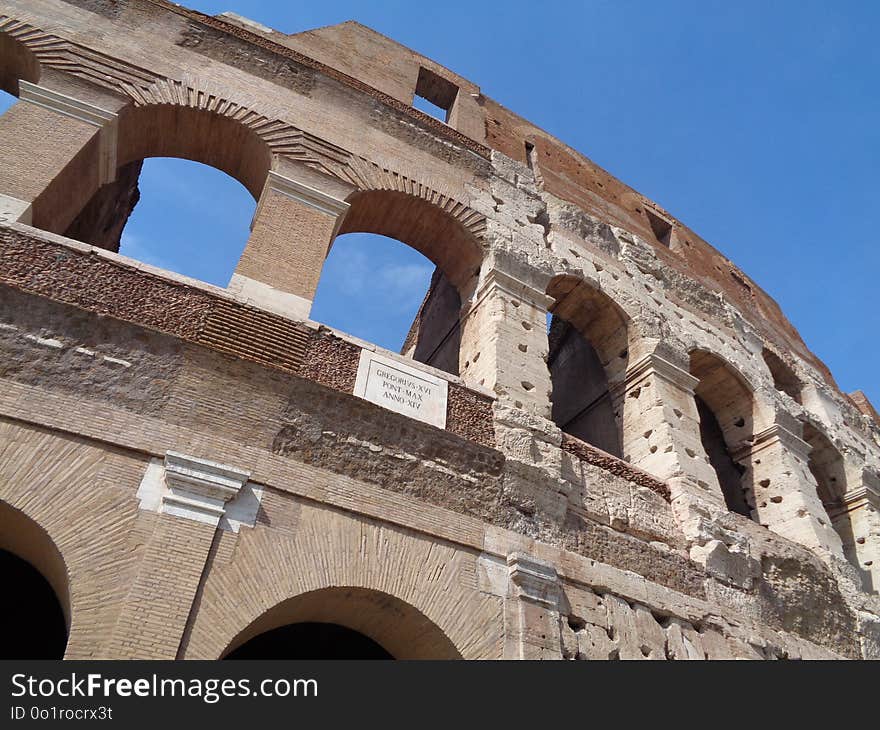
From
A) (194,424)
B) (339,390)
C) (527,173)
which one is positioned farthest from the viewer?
(527,173)

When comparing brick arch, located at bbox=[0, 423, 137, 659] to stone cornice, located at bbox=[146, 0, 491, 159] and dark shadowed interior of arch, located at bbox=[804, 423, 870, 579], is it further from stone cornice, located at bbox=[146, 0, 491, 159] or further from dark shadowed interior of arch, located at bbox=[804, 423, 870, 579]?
dark shadowed interior of arch, located at bbox=[804, 423, 870, 579]

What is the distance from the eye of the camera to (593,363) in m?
9.46

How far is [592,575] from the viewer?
5.59 m

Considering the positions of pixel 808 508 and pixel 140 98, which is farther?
pixel 808 508

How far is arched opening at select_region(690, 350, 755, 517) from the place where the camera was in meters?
9.47

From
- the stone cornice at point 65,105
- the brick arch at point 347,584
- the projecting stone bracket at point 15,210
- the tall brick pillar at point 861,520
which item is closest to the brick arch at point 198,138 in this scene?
the stone cornice at point 65,105

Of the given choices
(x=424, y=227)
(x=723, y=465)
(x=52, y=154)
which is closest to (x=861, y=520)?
(x=723, y=465)

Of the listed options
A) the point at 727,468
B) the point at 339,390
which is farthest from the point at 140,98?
the point at 727,468

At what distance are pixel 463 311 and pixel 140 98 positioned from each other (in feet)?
13.0

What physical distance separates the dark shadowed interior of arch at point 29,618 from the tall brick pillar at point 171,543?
2044mm

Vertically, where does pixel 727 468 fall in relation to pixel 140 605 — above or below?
above
